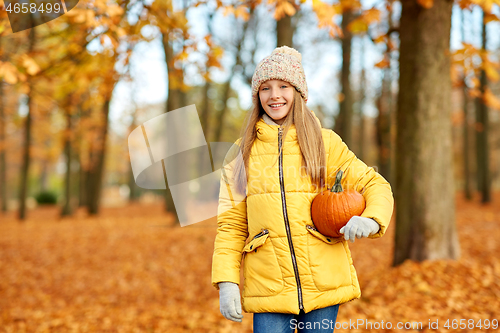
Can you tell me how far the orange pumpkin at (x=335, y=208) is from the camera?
1.81m

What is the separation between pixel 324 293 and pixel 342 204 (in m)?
0.46

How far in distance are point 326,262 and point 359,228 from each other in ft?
1.01

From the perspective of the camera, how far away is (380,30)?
13.1 metres

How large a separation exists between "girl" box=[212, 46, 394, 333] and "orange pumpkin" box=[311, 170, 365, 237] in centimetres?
4

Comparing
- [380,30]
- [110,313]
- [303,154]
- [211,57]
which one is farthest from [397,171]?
[380,30]

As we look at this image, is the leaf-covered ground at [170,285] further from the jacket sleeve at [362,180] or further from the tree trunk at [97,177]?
the tree trunk at [97,177]

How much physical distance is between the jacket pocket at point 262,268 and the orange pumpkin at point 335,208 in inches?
10.7

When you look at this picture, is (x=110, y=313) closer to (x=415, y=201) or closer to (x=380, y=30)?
(x=415, y=201)

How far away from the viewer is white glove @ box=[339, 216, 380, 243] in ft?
5.52

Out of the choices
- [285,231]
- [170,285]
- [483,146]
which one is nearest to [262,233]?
[285,231]

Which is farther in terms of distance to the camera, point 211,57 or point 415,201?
point 211,57

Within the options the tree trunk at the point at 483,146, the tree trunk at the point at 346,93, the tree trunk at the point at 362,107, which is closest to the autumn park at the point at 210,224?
the tree trunk at the point at 346,93

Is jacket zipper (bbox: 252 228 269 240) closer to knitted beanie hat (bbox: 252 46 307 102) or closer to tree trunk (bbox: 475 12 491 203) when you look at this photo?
knitted beanie hat (bbox: 252 46 307 102)

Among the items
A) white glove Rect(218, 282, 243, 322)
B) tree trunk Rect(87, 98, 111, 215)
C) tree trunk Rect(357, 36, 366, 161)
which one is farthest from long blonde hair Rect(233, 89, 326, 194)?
tree trunk Rect(357, 36, 366, 161)
